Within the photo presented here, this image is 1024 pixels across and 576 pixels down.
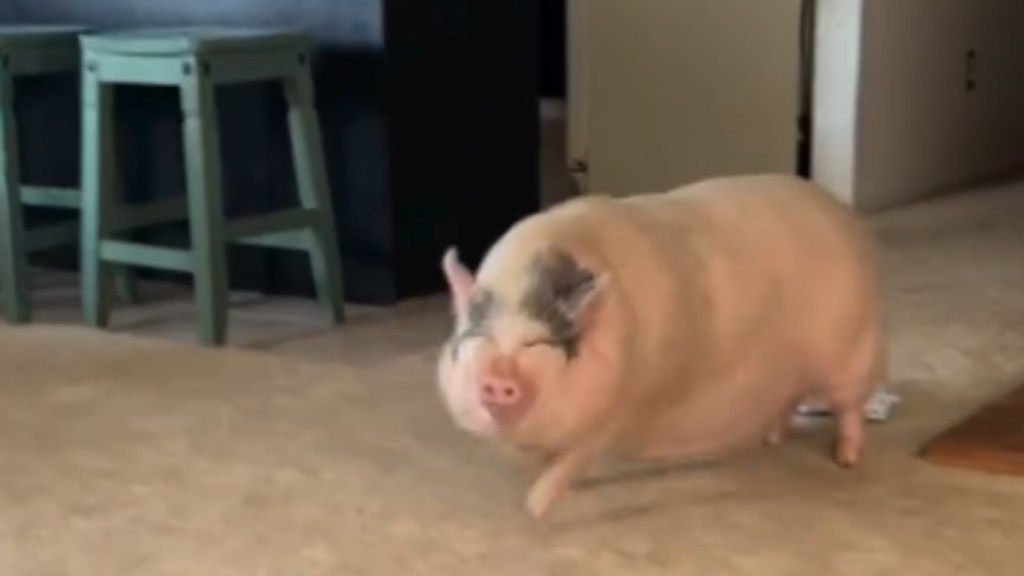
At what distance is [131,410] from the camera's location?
7.55 ft

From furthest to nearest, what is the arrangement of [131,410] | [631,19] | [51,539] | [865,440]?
[631,19], [131,410], [865,440], [51,539]

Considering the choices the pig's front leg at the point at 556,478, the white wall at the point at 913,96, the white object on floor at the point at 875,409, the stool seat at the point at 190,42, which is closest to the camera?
the pig's front leg at the point at 556,478

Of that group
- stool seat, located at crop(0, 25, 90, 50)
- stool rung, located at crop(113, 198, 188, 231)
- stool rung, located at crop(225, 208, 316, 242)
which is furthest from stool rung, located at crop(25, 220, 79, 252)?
stool rung, located at crop(225, 208, 316, 242)

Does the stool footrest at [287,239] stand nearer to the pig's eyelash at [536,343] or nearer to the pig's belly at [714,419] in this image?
the pig's belly at [714,419]

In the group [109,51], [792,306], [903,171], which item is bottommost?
[903,171]

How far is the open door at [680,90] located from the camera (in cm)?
384

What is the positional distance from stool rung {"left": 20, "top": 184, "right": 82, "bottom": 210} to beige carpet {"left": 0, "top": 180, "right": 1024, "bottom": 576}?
0.50 m

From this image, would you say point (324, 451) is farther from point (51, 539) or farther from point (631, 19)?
point (631, 19)

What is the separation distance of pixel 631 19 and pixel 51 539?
2455mm

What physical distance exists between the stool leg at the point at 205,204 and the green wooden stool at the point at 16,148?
402mm

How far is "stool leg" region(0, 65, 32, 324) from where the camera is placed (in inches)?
114

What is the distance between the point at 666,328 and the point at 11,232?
1.56 meters

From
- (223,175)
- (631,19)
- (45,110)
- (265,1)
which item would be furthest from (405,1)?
(631,19)

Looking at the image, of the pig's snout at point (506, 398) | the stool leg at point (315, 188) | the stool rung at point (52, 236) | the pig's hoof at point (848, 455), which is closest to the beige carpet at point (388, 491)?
the pig's hoof at point (848, 455)
